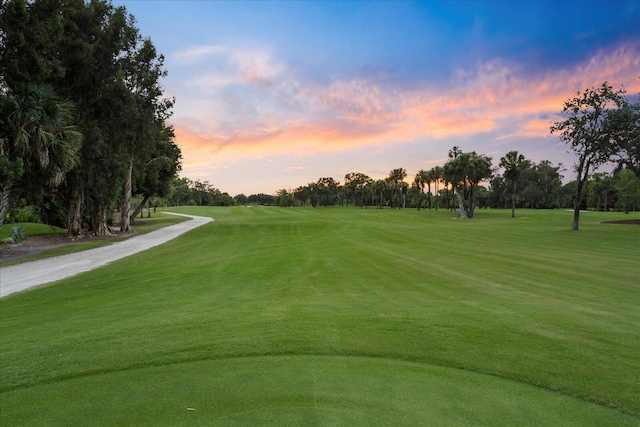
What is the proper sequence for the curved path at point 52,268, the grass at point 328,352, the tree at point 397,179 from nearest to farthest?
the grass at point 328,352 → the curved path at point 52,268 → the tree at point 397,179

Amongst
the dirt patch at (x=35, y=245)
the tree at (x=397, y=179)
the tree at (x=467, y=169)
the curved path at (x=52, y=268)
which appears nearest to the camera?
the curved path at (x=52, y=268)

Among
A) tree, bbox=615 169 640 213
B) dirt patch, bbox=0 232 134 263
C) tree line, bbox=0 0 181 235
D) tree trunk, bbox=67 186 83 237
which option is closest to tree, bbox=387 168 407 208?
tree, bbox=615 169 640 213

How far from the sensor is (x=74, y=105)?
849 inches

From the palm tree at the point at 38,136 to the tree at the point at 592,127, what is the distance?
120 ft

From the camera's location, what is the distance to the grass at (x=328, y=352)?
3.53 m

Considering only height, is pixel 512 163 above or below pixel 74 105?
above

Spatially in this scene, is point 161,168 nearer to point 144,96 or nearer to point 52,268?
point 144,96

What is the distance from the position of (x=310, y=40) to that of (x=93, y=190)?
797 inches

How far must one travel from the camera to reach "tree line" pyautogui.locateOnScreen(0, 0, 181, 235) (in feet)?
58.1

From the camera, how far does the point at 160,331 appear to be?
6.05 m

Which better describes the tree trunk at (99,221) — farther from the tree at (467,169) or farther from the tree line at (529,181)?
the tree at (467,169)

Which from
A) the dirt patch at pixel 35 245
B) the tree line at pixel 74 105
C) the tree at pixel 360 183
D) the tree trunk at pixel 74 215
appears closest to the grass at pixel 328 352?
the dirt patch at pixel 35 245

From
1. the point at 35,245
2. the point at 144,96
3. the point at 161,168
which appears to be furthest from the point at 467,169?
the point at 35,245

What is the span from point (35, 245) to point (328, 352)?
2493cm
